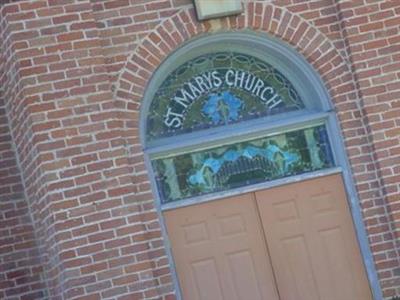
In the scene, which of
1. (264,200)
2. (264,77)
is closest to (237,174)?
(264,200)

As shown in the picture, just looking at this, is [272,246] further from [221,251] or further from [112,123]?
[112,123]

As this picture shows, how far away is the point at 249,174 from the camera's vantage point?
8.16 m

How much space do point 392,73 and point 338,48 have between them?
54cm

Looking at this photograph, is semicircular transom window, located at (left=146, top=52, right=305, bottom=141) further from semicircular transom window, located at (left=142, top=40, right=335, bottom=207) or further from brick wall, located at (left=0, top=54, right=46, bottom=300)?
brick wall, located at (left=0, top=54, right=46, bottom=300)

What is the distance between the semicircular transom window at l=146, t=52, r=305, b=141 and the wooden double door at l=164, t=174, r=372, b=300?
748mm

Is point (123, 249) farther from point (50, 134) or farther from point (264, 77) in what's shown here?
point (264, 77)

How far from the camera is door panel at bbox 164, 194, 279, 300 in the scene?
7930 mm

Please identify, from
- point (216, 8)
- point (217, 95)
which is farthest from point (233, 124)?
point (216, 8)

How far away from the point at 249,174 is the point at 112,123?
1395 mm

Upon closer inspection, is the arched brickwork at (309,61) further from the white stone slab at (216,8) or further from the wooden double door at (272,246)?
the wooden double door at (272,246)

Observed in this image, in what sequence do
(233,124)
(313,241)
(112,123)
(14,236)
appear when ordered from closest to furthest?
(112,123) → (14,236) → (313,241) → (233,124)

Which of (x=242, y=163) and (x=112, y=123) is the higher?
(x=112, y=123)

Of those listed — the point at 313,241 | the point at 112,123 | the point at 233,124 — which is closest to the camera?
the point at 112,123

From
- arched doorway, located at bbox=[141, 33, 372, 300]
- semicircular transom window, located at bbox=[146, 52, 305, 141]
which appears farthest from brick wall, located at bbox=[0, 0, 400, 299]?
semicircular transom window, located at bbox=[146, 52, 305, 141]
